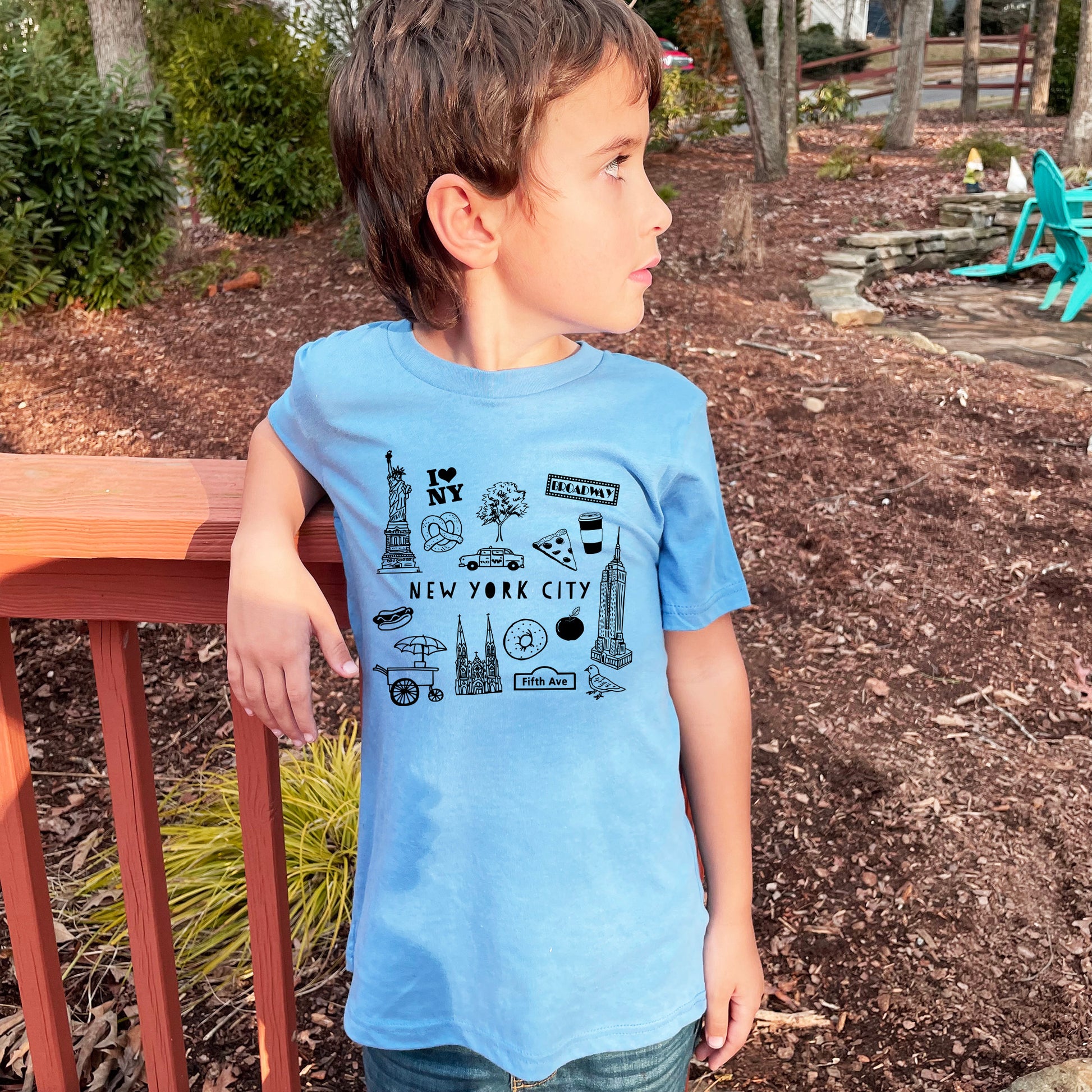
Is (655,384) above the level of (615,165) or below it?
below

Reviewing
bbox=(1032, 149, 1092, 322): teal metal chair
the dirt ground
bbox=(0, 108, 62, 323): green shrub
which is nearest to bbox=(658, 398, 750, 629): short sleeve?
the dirt ground

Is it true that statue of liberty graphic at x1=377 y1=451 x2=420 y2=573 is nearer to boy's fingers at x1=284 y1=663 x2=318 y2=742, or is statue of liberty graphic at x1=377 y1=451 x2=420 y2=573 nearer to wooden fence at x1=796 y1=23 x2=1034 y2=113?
boy's fingers at x1=284 y1=663 x2=318 y2=742

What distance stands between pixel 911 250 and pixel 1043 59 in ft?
32.8

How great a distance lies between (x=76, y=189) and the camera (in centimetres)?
672

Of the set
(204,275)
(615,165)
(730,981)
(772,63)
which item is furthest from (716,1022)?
(772,63)

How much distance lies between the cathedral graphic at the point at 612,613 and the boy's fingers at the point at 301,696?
1.09 ft

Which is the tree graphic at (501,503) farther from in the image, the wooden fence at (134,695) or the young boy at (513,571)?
the wooden fence at (134,695)

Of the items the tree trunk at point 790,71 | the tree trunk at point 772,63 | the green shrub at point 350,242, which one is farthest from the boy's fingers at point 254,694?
the tree trunk at point 790,71

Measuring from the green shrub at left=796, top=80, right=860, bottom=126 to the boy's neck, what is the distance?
58.9 ft

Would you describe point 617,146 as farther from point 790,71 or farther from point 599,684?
point 790,71

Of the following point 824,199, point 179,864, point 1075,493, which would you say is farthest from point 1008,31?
point 179,864

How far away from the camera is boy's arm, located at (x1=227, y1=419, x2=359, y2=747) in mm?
1256

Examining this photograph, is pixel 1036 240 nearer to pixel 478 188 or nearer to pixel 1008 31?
pixel 478 188

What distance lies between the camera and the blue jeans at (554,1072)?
1289 millimetres
